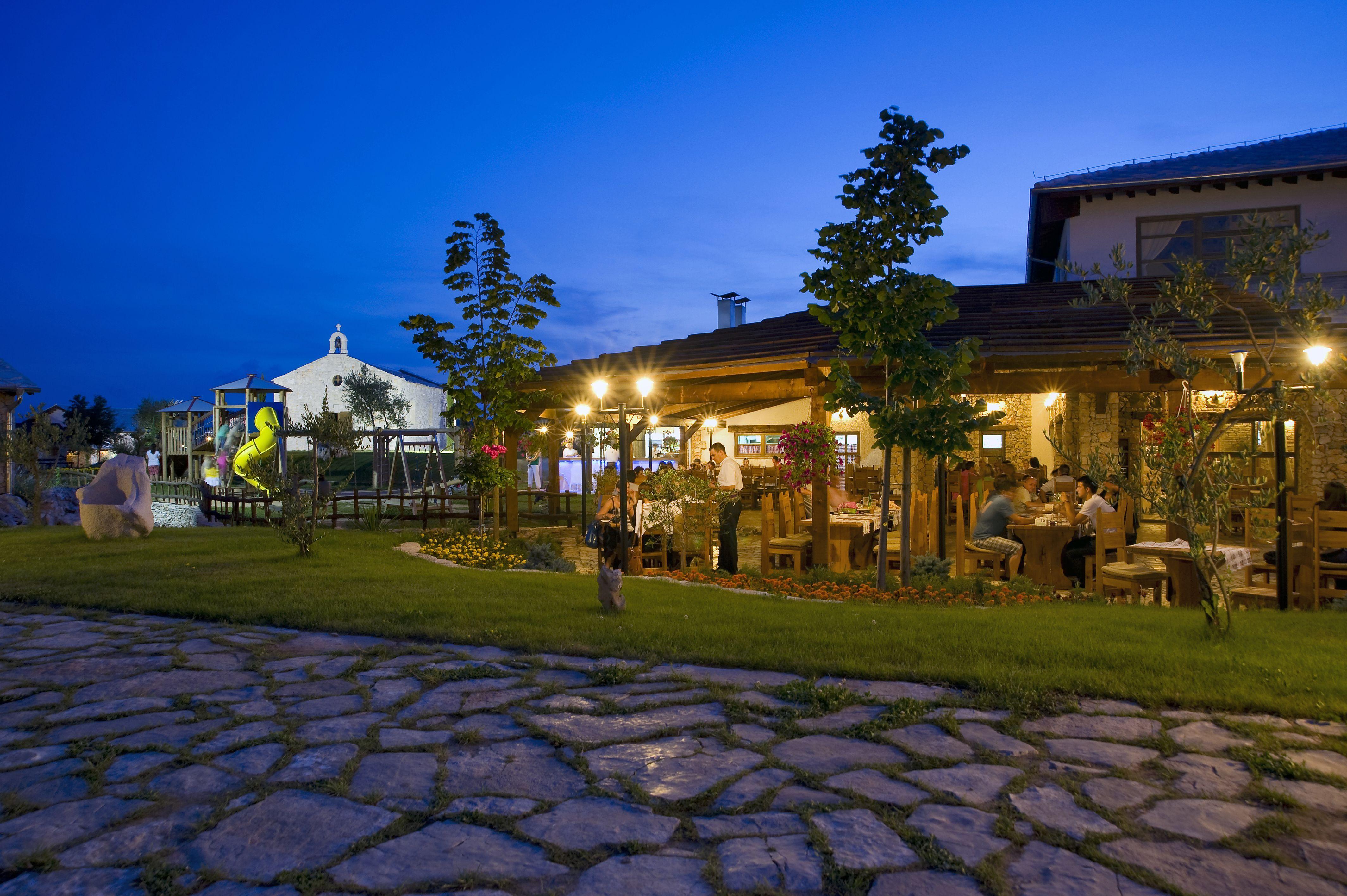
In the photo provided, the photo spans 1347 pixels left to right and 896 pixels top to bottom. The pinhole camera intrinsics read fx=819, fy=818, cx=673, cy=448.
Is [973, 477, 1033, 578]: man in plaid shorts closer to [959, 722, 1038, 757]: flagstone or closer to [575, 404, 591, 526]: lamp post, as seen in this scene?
[575, 404, 591, 526]: lamp post

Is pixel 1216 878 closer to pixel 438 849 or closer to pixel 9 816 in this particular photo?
pixel 438 849

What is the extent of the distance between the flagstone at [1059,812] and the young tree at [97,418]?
149 ft

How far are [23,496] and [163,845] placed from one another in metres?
22.8

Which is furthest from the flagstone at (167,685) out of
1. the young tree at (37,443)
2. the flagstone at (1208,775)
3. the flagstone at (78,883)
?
the young tree at (37,443)

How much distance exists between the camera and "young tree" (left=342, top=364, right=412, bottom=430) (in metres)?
43.5

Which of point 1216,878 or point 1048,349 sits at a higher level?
point 1048,349

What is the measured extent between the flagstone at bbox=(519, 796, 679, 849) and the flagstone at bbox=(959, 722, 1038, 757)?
142cm

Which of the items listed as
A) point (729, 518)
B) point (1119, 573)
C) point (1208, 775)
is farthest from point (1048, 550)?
point (1208, 775)

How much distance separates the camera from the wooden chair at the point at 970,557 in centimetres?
910

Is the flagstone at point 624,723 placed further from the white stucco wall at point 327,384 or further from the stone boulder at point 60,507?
the white stucco wall at point 327,384

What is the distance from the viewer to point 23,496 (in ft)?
65.9

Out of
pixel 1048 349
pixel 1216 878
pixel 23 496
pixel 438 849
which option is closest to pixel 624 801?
pixel 438 849

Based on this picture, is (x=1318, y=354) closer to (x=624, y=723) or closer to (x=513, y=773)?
(x=624, y=723)

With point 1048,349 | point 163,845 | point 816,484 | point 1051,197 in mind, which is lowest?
point 163,845
